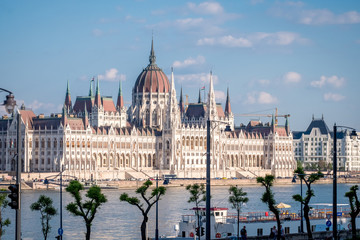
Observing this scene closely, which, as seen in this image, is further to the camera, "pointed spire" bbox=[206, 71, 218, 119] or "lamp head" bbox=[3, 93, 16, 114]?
"pointed spire" bbox=[206, 71, 218, 119]

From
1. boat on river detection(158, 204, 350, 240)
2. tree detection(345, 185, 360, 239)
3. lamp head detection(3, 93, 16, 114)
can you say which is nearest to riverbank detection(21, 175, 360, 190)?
boat on river detection(158, 204, 350, 240)

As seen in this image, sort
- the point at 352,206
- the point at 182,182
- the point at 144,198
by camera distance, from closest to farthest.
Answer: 1. the point at 352,206
2. the point at 144,198
3. the point at 182,182

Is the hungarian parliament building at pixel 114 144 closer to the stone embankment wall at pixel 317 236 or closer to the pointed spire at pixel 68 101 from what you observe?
the pointed spire at pixel 68 101

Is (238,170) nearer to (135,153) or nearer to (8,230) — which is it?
(135,153)

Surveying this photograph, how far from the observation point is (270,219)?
6544 centimetres

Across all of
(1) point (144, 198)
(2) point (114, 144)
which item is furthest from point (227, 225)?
(2) point (114, 144)

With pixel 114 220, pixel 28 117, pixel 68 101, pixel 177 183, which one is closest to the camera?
pixel 114 220

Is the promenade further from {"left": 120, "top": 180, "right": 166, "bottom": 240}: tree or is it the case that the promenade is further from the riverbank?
{"left": 120, "top": 180, "right": 166, "bottom": 240}: tree

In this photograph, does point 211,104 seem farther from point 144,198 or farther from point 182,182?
point 144,198

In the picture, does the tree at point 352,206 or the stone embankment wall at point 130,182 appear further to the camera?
the stone embankment wall at point 130,182

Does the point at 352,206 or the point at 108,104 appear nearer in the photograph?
the point at 352,206

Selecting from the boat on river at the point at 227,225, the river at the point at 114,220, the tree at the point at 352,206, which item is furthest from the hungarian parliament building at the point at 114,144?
the tree at the point at 352,206

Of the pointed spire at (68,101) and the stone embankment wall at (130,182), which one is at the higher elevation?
the pointed spire at (68,101)

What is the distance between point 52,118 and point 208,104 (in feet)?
139
